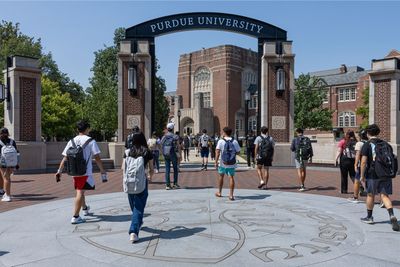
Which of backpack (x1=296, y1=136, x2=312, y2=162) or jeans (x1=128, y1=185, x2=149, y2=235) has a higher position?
backpack (x1=296, y1=136, x2=312, y2=162)

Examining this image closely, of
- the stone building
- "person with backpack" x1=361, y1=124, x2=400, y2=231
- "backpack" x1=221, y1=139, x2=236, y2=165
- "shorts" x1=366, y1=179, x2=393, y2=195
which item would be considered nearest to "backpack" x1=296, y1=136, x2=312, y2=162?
"backpack" x1=221, y1=139, x2=236, y2=165

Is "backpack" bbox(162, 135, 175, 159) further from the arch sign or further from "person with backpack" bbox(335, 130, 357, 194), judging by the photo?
the arch sign

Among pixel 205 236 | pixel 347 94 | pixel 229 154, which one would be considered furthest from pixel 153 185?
pixel 347 94

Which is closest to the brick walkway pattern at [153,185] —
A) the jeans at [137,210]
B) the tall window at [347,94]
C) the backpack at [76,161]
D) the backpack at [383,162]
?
the backpack at [383,162]

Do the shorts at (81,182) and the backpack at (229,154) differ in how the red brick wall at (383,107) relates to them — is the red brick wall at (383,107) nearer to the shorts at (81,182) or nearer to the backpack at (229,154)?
the backpack at (229,154)

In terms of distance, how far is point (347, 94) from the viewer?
56.8 m

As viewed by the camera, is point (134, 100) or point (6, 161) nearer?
point (6, 161)

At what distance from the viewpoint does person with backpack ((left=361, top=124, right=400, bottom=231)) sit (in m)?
6.08

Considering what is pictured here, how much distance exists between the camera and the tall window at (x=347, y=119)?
55000mm

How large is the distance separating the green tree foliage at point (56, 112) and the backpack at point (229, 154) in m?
30.3

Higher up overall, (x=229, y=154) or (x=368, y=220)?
(x=229, y=154)

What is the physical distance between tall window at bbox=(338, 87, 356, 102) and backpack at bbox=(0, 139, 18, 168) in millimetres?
54331

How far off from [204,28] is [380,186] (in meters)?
13.4

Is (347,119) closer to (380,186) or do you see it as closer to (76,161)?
(380,186)
